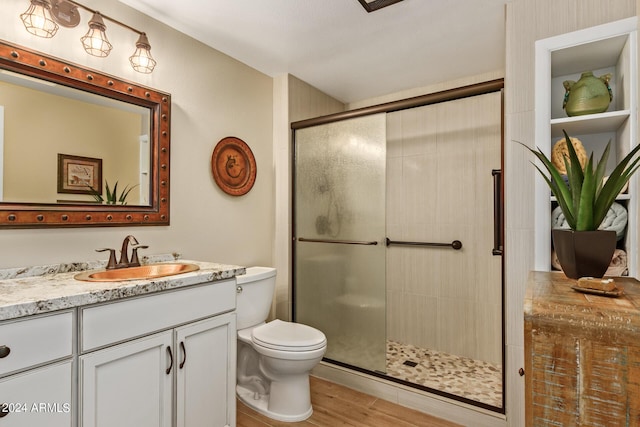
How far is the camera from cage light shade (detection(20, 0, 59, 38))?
1471mm

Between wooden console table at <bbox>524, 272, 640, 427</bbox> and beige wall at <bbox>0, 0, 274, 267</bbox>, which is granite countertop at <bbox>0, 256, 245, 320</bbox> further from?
wooden console table at <bbox>524, 272, 640, 427</bbox>

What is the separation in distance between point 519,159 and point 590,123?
317mm

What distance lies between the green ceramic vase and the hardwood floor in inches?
70.9

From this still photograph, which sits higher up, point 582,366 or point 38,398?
point 582,366

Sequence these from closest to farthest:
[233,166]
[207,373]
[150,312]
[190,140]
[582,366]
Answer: [582,366] → [150,312] → [207,373] → [190,140] → [233,166]

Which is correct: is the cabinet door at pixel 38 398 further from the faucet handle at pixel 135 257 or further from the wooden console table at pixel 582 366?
the wooden console table at pixel 582 366

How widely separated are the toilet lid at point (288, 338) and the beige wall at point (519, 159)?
103cm

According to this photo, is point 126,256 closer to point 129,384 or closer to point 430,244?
point 129,384

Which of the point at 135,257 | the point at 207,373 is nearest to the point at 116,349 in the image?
the point at 207,373

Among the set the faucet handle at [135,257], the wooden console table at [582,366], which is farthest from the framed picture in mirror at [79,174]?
the wooden console table at [582,366]

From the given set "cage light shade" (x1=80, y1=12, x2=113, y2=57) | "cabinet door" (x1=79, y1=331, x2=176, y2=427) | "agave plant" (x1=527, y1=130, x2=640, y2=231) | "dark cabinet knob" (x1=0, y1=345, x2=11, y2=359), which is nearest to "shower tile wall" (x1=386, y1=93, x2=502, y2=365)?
"agave plant" (x1=527, y1=130, x2=640, y2=231)

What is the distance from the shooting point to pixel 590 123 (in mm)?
1570

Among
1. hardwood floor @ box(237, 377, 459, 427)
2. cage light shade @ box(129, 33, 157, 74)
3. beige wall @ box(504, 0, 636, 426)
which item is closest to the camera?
beige wall @ box(504, 0, 636, 426)

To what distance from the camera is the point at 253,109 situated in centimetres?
264
